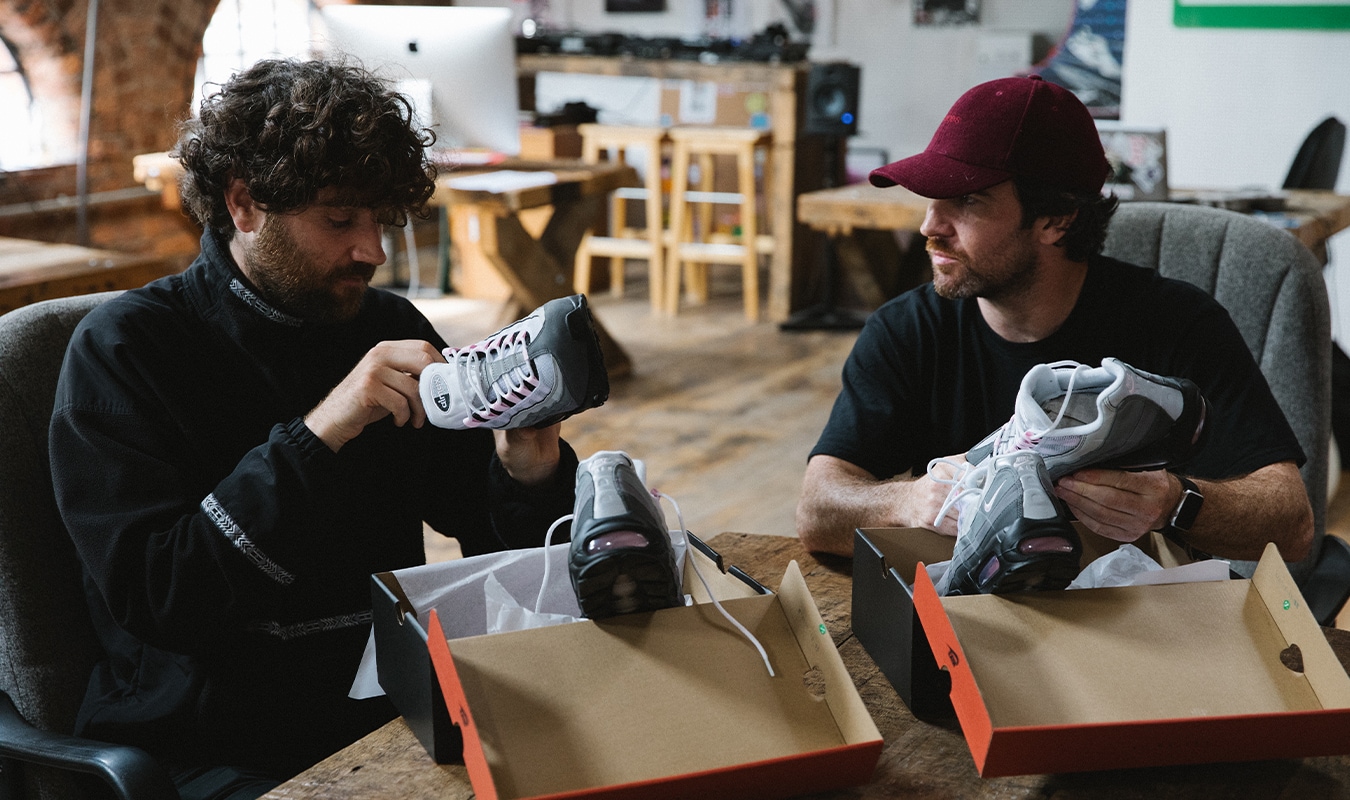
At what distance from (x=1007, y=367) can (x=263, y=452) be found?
3.10ft

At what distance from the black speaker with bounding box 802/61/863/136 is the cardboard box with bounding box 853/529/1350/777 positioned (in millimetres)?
4756

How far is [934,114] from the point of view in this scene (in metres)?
7.14

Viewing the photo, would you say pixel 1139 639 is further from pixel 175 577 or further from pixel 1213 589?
pixel 175 577

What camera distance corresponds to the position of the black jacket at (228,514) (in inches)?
44.0

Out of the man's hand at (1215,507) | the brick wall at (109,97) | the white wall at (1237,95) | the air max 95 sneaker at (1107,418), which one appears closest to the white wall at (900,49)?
the white wall at (1237,95)

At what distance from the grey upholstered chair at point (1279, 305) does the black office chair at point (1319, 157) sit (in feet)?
8.18

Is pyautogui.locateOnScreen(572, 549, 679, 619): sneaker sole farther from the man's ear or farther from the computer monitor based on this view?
the computer monitor

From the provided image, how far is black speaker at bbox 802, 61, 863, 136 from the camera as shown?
544 centimetres

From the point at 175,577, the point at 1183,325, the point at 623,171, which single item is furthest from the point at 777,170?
the point at 175,577

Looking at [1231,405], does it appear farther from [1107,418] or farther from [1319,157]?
[1319,157]

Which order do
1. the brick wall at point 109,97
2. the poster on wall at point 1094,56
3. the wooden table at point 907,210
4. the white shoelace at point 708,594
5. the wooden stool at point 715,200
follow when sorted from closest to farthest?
the white shoelace at point 708,594
the wooden table at point 907,210
the brick wall at point 109,97
the wooden stool at point 715,200
the poster on wall at point 1094,56

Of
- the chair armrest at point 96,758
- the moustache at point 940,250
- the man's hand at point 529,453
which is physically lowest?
the chair armrest at point 96,758

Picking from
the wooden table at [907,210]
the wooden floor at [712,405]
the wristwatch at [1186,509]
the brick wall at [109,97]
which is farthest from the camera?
the brick wall at [109,97]

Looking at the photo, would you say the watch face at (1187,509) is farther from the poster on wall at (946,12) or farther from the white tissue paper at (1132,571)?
the poster on wall at (946,12)
